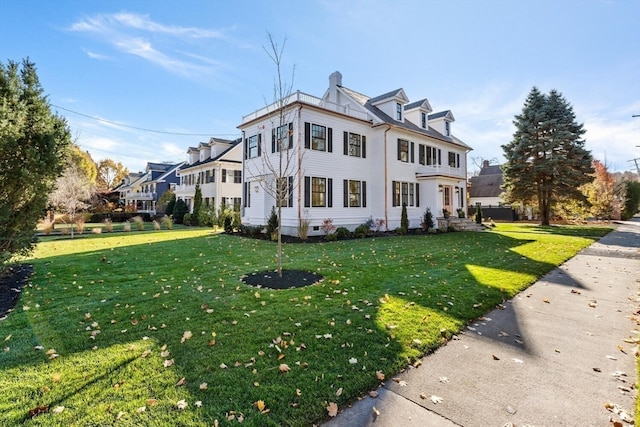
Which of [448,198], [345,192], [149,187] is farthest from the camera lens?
[149,187]

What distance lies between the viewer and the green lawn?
8.23 feet

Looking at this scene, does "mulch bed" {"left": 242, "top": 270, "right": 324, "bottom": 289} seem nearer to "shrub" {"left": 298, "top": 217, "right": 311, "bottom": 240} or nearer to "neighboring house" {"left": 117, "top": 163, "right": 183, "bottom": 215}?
"shrub" {"left": 298, "top": 217, "right": 311, "bottom": 240}

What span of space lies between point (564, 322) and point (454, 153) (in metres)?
20.7

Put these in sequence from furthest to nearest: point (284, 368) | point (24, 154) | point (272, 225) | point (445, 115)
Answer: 1. point (445, 115)
2. point (272, 225)
3. point (24, 154)
4. point (284, 368)

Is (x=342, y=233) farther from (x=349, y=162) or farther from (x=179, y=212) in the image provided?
(x=179, y=212)

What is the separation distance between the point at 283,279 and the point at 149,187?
45.7m

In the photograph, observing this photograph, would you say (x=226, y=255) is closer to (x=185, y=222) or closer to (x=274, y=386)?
(x=274, y=386)

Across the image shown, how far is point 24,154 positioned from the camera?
6.00 metres

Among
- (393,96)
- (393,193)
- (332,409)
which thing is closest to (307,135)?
→ (393,193)

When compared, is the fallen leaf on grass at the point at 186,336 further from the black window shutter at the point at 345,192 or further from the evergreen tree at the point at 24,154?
the black window shutter at the point at 345,192

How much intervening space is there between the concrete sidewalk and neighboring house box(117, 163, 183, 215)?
43.3 meters

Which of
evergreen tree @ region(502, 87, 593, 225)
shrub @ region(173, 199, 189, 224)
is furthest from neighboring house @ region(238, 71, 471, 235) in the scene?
shrub @ region(173, 199, 189, 224)

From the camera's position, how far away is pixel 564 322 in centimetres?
444

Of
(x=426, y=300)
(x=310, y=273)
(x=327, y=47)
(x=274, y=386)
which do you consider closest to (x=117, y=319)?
(x=274, y=386)
